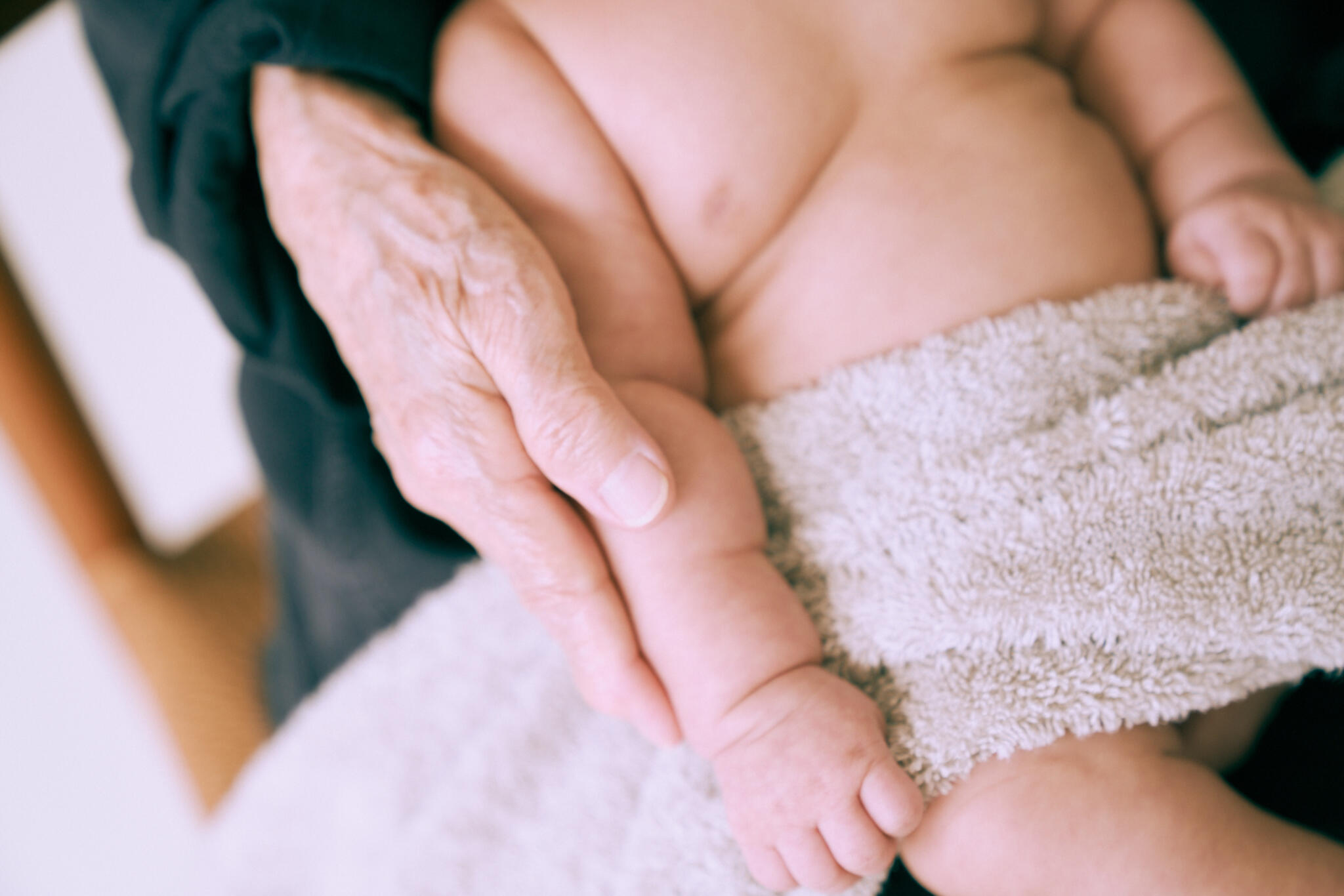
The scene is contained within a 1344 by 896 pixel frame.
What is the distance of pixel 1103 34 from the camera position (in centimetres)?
71

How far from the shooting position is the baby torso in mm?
548

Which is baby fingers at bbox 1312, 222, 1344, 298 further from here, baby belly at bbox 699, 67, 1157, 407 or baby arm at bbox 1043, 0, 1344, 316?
baby belly at bbox 699, 67, 1157, 407

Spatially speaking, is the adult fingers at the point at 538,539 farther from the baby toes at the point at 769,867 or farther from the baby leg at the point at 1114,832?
the baby leg at the point at 1114,832

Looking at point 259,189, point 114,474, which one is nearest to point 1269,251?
point 259,189

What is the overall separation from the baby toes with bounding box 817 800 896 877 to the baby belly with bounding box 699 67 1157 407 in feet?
0.97

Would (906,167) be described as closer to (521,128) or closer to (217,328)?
(521,128)

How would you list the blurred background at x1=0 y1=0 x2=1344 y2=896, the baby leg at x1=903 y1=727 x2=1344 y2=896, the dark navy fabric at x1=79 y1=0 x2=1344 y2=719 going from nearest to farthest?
the baby leg at x1=903 y1=727 x2=1344 y2=896 < the dark navy fabric at x1=79 y1=0 x2=1344 y2=719 < the blurred background at x1=0 y1=0 x2=1344 y2=896

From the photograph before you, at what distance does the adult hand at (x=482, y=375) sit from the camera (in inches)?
17.6

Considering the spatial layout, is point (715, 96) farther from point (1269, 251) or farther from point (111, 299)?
point (111, 299)

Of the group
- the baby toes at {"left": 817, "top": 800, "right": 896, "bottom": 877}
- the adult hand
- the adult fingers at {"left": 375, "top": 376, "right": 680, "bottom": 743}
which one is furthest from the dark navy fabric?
the baby toes at {"left": 817, "top": 800, "right": 896, "bottom": 877}

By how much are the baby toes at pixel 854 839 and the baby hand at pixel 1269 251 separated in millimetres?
479

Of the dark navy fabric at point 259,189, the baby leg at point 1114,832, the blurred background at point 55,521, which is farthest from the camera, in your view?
the blurred background at point 55,521

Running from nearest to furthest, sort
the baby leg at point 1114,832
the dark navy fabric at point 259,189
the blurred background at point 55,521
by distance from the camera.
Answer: the baby leg at point 1114,832 < the dark navy fabric at point 259,189 < the blurred background at point 55,521

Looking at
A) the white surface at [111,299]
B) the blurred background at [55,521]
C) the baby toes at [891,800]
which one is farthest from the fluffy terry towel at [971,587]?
the white surface at [111,299]
